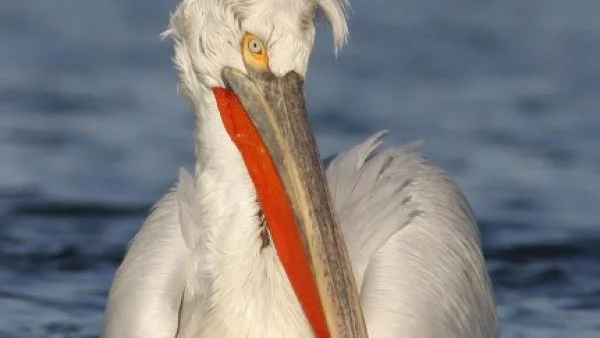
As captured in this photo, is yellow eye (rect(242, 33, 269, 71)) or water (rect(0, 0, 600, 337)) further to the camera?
water (rect(0, 0, 600, 337))

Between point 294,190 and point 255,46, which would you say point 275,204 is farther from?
point 255,46

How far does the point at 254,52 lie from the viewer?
5.36m

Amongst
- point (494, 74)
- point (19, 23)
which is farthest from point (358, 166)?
point (19, 23)

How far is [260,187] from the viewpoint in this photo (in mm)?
5402

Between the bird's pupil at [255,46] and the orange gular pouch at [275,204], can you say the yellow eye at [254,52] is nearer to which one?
the bird's pupil at [255,46]

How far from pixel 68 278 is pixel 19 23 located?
14.0 ft

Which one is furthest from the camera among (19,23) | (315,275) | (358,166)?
(19,23)

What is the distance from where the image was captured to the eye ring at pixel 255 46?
17.5 ft

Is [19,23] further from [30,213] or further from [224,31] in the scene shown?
[224,31]

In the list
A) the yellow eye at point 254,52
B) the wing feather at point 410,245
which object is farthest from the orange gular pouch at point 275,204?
the wing feather at point 410,245

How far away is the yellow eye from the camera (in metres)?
5.34

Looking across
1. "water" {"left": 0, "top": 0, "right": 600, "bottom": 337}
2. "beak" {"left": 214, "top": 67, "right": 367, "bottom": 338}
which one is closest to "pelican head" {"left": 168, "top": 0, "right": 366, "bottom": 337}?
"beak" {"left": 214, "top": 67, "right": 367, "bottom": 338}

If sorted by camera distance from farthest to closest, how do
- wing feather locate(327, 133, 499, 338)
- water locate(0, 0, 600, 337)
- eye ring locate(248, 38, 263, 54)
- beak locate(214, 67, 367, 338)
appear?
water locate(0, 0, 600, 337) < wing feather locate(327, 133, 499, 338) < eye ring locate(248, 38, 263, 54) < beak locate(214, 67, 367, 338)

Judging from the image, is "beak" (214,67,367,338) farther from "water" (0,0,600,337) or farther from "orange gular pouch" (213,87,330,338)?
"water" (0,0,600,337)
